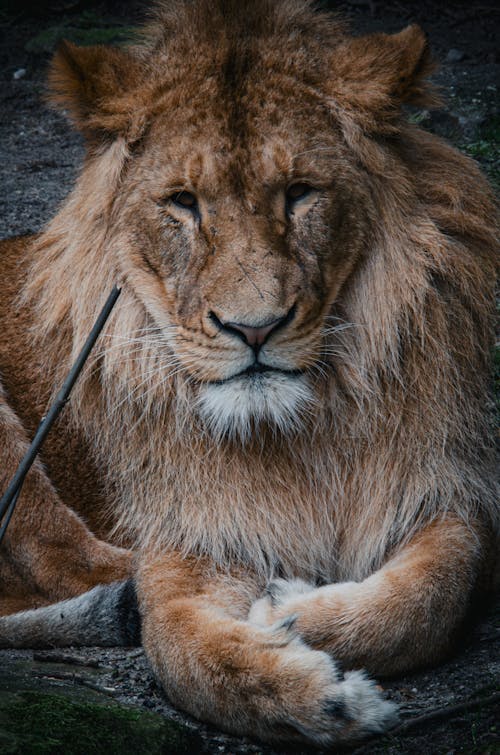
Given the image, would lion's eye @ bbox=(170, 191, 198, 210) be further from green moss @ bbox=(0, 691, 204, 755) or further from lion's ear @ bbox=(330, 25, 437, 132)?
green moss @ bbox=(0, 691, 204, 755)

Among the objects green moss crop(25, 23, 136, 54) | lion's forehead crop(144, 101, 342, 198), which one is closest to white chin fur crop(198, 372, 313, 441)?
lion's forehead crop(144, 101, 342, 198)

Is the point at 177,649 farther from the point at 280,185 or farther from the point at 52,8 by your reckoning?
the point at 52,8

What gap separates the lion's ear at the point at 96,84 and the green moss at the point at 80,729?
1.61 m

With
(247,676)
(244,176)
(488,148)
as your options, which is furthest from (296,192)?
(488,148)

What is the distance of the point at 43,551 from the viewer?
3.54m

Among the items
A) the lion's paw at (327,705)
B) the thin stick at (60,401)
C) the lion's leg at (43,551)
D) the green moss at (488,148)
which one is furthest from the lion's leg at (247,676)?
the green moss at (488,148)

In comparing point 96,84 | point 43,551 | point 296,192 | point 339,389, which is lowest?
point 43,551

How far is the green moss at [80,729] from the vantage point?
2.16 metres

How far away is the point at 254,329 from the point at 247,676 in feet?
2.73

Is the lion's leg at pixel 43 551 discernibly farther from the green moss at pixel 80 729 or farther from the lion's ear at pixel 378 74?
the lion's ear at pixel 378 74

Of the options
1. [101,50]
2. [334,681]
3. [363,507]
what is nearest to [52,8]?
[101,50]

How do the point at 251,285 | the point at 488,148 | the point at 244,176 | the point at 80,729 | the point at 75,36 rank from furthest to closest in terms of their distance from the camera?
the point at 75,36 < the point at 488,148 < the point at 244,176 < the point at 251,285 < the point at 80,729

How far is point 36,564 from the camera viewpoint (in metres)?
Answer: 3.54

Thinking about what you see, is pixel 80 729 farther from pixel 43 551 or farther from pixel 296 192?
pixel 296 192
